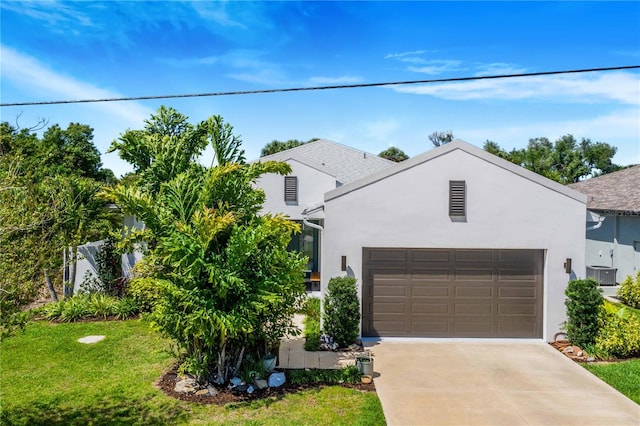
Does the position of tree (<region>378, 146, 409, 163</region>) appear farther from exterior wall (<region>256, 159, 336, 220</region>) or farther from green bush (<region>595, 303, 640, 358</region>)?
green bush (<region>595, 303, 640, 358</region>)

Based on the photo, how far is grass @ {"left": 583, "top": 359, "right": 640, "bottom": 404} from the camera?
28.2 ft

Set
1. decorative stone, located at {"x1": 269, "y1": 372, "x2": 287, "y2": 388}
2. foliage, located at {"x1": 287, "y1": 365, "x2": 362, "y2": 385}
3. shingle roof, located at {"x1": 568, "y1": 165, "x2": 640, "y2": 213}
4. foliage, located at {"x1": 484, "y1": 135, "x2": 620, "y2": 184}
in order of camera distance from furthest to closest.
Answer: foliage, located at {"x1": 484, "y1": 135, "x2": 620, "y2": 184}, shingle roof, located at {"x1": 568, "y1": 165, "x2": 640, "y2": 213}, foliage, located at {"x1": 287, "y1": 365, "x2": 362, "y2": 385}, decorative stone, located at {"x1": 269, "y1": 372, "x2": 287, "y2": 388}

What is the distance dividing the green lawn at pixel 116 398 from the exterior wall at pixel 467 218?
423 cm

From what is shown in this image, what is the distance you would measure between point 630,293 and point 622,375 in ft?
25.6

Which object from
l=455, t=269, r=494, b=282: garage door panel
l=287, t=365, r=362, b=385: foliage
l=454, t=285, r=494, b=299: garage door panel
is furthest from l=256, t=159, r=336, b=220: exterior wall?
l=287, t=365, r=362, b=385: foliage

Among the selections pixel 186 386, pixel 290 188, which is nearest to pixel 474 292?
pixel 186 386

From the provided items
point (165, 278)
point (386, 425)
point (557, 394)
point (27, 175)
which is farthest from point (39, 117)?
point (557, 394)

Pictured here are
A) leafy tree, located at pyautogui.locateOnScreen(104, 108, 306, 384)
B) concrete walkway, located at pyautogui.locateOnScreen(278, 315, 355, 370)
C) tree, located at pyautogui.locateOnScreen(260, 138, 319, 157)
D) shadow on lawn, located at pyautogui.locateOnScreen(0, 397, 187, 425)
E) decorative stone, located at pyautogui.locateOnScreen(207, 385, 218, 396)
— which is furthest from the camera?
tree, located at pyautogui.locateOnScreen(260, 138, 319, 157)

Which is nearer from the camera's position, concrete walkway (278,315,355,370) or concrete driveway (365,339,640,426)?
concrete driveway (365,339,640,426)

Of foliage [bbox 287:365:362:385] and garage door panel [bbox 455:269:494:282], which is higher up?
garage door panel [bbox 455:269:494:282]

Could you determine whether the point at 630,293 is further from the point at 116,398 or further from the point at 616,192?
the point at 116,398

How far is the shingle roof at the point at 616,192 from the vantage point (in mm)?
18047

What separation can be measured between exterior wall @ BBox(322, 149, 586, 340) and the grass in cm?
174

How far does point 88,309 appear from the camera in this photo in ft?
44.8
